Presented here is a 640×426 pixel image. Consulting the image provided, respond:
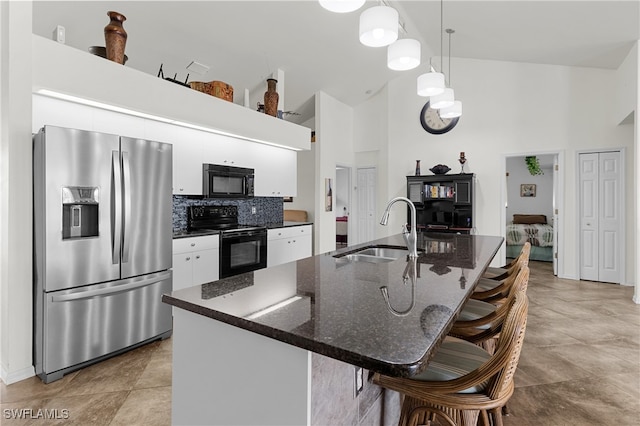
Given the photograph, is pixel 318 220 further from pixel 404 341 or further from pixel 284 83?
pixel 404 341

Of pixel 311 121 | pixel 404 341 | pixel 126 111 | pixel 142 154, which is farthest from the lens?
pixel 311 121

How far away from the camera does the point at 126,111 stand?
307 centimetres

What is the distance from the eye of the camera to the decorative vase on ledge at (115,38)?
2768 millimetres

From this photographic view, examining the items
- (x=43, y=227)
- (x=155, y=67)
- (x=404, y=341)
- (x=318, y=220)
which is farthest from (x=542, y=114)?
(x=43, y=227)

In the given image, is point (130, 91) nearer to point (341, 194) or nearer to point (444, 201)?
point (444, 201)

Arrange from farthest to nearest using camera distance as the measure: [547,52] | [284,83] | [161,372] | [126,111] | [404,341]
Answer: [284,83], [547,52], [126,111], [161,372], [404,341]

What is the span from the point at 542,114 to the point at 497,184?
1.28m

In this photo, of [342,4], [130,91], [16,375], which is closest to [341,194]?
[130,91]

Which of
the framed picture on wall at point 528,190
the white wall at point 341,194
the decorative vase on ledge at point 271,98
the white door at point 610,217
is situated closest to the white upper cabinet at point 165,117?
the decorative vase on ledge at point 271,98

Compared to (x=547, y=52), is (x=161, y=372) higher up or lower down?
lower down

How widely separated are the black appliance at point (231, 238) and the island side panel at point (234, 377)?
8.47 feet

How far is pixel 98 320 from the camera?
2.48 meters

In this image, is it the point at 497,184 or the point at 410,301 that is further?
the point at 497,184

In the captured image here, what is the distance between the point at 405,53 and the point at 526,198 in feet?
27.4
